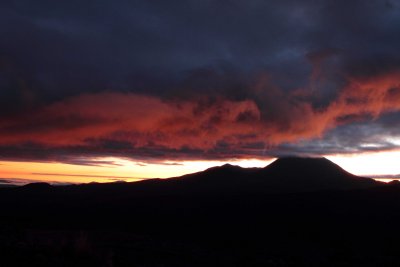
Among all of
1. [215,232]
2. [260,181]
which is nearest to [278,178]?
[260,181]

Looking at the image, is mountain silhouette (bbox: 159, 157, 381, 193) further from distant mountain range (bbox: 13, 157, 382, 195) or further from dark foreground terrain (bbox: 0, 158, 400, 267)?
dark foreground terrain (bbox: 0, 158, 400, 267)

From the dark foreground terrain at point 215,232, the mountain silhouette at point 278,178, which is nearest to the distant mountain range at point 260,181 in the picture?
the mountain silhouette at point 278,178

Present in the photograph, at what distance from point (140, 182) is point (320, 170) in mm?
45201

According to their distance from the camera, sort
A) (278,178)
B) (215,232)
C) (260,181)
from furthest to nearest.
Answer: (278,178)
(260,181)
(215,232)

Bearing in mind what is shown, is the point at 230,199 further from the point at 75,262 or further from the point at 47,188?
the point at 47,188

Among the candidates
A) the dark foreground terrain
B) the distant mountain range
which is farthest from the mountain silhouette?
the dark foreground terrain

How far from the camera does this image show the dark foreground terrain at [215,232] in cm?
2113

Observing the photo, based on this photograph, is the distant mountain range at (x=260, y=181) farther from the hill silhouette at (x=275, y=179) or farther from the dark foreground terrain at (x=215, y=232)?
the dark foreground terrain at (x=215, y=232)

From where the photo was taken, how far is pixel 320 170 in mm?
121562

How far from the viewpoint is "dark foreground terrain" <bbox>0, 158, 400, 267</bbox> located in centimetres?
2113

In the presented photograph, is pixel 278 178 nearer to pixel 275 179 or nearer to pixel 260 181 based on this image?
pixel 275 179

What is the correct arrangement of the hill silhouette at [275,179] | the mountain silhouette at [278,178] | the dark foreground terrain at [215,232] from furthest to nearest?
the mountain silhouette at [278,178]
the hill silhouette at [275,179]
the dark foreground terrain at [215,232]

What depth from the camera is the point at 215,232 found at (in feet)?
144

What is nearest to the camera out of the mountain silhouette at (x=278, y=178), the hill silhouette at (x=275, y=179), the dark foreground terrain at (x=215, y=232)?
the dark foreground terrain at (x=215, y=232)
